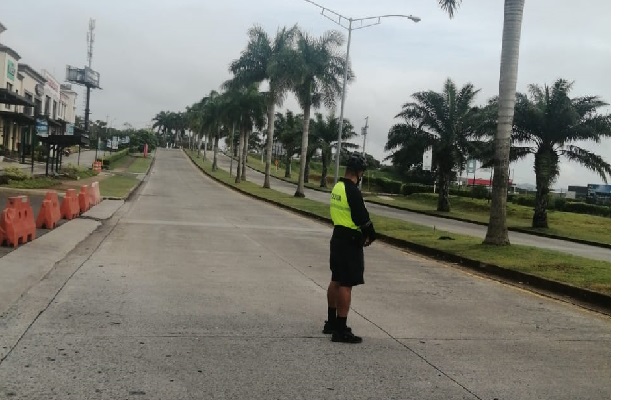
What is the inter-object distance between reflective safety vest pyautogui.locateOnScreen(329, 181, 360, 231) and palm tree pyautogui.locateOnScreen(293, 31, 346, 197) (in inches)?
1277

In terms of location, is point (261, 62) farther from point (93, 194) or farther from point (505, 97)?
point (505, 97)

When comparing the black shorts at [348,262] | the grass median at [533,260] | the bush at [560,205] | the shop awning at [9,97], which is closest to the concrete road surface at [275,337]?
the black shorts at [348,262]

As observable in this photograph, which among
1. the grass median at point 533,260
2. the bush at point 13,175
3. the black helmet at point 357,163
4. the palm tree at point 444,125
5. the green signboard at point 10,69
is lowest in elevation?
the grass median at point 533,260

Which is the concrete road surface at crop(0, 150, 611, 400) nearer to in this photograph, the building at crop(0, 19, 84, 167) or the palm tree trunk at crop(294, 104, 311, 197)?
the building at crop(0, 19, 84, 167)

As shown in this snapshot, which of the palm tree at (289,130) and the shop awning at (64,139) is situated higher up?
the palm tree at (289,130)

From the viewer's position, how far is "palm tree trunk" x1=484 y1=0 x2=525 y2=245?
1402cm

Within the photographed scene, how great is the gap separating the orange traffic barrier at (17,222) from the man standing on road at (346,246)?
7.04 m

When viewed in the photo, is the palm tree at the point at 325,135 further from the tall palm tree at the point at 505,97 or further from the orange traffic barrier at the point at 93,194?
the tall palm tree at the point at 505,97

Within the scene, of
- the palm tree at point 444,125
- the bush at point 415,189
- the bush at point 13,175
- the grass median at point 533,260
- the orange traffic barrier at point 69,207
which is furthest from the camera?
the bush at point 415,189

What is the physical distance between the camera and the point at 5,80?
5422 cm

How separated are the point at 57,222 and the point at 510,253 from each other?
11067 mm

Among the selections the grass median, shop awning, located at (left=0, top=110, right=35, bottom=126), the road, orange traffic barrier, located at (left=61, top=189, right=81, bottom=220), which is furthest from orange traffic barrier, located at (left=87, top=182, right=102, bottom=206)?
shop awning, located at (left=0, top=110, right=35, bottom=126)

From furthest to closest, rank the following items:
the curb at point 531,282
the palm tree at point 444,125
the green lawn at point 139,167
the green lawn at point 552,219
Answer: the green lawn at point 139,167
the palm tree at point 444,125
the green lawn at point 552,219
the curb at point 531,282

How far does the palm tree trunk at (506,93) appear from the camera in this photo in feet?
46.0
